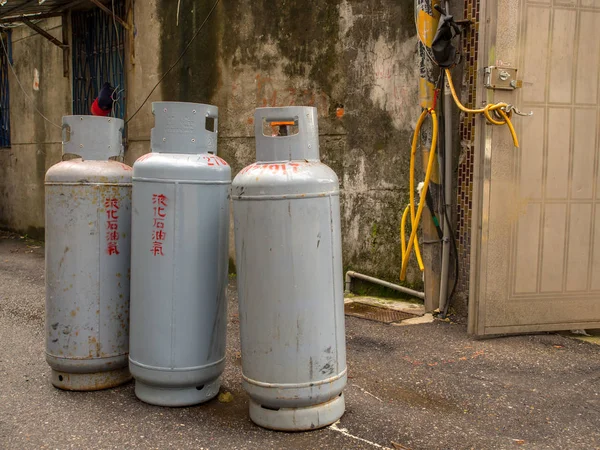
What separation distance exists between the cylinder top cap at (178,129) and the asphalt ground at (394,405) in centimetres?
148

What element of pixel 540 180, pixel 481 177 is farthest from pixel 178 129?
pixel 540 180

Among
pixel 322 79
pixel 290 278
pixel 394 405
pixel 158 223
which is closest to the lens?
pixel 290 278

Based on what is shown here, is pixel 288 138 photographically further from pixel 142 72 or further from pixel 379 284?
pixel 142 72

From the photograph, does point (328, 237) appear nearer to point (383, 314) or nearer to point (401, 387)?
point (401, 387)

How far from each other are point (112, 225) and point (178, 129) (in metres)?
0.76

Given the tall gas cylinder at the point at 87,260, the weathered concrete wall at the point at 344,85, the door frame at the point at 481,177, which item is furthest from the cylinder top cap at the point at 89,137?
the weathered concrete wall at the point at 344,85

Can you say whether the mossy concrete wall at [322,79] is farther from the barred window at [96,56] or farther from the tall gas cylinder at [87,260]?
the tall gas cylinder at [87,260]

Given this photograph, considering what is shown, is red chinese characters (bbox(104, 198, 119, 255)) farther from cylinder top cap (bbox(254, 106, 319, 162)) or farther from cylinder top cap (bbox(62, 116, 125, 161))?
cylinder top cap (bbox(254, 106, 319, 162))

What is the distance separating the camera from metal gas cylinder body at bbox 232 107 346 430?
3.12m

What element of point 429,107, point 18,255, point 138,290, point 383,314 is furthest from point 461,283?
point 18,255

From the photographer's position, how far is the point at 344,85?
21.0ft

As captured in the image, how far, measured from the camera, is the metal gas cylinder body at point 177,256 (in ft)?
11.3

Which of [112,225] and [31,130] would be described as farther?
[31,130]

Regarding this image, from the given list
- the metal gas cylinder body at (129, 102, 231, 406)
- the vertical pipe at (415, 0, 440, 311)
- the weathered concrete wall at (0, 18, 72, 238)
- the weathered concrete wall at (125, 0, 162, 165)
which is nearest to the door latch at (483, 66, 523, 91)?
the vertical pipe at (415, 0, 440, 311)
